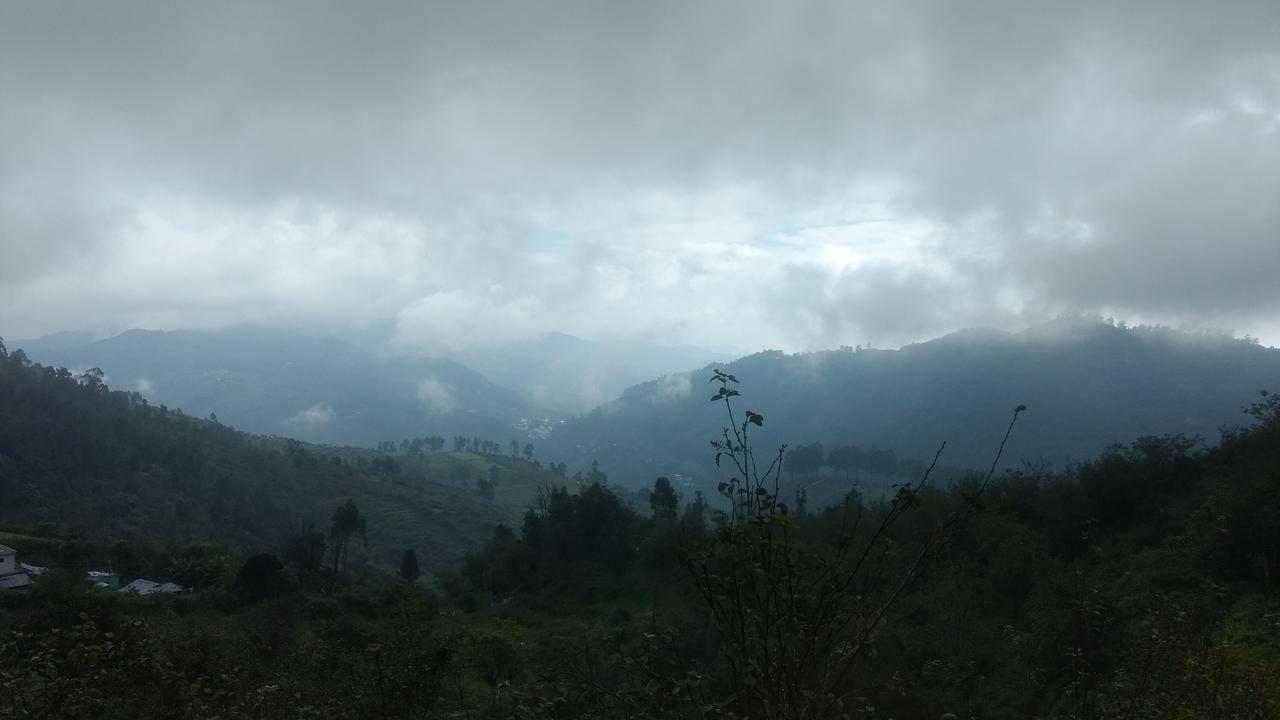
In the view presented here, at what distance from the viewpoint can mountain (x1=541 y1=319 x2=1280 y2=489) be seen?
112m

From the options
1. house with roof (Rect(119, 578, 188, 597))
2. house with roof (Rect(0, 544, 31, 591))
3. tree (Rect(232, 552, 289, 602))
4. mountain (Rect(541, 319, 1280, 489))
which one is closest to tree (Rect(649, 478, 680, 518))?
tree (Rect(232, 552, 289, 602))

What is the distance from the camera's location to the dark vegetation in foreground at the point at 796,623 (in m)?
3.71

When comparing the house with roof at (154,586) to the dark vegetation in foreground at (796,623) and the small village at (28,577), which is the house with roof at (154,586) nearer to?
the small village at (28,577)

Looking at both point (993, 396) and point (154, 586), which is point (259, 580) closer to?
point (154, 586)

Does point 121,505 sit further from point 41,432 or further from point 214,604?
point 214,604

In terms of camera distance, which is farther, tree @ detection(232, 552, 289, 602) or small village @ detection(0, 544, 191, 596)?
small village @ detection(0, 544, 191, 596)

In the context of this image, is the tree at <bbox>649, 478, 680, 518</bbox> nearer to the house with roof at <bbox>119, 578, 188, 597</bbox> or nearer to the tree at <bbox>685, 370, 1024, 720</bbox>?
the house with roof at <bbox>119, 578, 188, 597</bbox>

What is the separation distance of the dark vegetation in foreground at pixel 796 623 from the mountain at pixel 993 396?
55716 mm

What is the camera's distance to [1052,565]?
20734 mm

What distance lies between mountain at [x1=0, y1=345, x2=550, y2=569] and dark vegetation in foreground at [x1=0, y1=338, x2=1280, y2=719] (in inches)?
1595

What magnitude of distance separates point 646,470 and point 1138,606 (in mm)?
160505

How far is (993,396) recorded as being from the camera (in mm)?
134250

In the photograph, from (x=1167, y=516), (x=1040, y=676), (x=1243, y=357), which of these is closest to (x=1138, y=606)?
(x=1040, y=676)

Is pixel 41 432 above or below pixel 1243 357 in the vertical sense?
below
